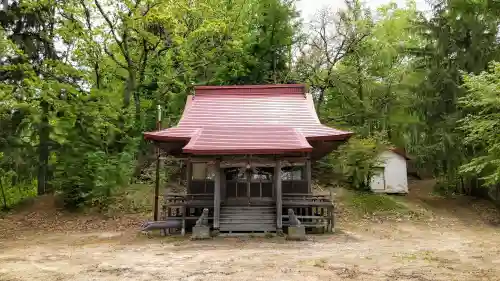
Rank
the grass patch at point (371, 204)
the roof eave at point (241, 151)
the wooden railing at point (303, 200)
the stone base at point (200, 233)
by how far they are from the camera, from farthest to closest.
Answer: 1. the grass patch at point (371, 204)
2. the wooden railing at point (303, 200)
3. the stone base at point (200, 233)
4. the roof eave at point (241, 151)

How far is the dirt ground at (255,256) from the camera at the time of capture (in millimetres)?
7543

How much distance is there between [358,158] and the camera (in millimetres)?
20297

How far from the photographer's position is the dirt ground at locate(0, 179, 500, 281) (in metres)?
7.54

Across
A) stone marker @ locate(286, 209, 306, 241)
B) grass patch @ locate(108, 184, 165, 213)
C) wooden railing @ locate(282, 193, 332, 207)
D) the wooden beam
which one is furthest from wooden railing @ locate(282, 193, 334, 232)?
grass patch @ locate(108, 184, 165, 213)

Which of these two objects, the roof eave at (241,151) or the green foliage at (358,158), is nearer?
the roof eave at (241,151)

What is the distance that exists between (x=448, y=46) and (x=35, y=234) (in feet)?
68.7

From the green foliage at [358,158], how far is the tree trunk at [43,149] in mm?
14231

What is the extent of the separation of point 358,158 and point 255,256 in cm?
1219

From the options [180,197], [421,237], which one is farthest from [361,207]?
[180,197]

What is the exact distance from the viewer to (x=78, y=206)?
1809 cm

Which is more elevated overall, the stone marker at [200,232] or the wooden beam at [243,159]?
the wooden beam at [243,159]

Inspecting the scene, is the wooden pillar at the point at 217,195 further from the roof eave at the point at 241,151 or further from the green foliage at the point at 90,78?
the green foliage at the point at 90,78

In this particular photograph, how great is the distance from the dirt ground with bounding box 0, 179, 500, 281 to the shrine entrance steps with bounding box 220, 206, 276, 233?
0.71m

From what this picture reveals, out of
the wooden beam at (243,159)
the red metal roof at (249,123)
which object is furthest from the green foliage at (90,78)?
the wooden beam at (243,159)
